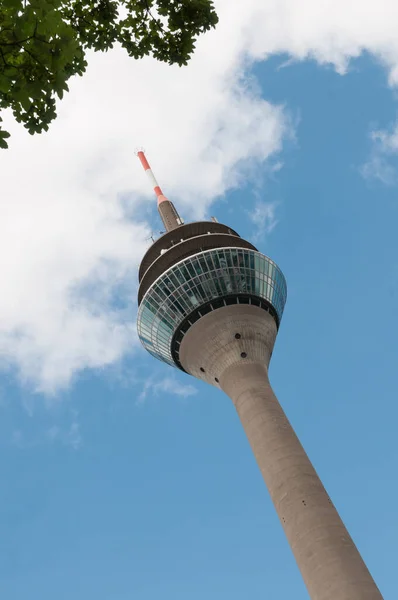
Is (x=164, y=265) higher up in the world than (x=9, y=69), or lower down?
higher up

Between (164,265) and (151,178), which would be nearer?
(164,265)

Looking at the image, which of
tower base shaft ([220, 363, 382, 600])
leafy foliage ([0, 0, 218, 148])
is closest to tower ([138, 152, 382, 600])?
tower base shaft ([220, 363, 382, 600])

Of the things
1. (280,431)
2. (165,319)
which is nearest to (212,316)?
(165,319)

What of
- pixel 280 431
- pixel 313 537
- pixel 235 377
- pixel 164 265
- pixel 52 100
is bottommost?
pixel 52 100

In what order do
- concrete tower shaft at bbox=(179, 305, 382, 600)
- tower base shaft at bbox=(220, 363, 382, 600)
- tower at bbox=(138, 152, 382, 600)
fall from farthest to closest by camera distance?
1. tower at bbox=(138, 152, 382, 600)
2. concrete tower shaft at bbox=(179, 305, 382, 600)
3. tower base shaft at bbox=(220, 363, 382, 600)

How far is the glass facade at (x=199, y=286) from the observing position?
4234 centimetres

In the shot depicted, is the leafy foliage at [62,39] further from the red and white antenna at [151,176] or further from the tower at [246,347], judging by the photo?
the red and white antenna at [151,176]

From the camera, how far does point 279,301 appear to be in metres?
46.4

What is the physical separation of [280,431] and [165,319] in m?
15.1

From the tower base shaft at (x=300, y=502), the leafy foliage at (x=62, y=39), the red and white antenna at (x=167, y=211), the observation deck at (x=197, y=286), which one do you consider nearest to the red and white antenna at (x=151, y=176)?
the red and white antenna at (x=167, y=211)

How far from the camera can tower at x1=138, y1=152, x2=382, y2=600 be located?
90.2 feet

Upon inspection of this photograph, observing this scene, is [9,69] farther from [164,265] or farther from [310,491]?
[164,265]

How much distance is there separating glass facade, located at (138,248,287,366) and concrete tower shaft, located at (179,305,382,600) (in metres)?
1.88

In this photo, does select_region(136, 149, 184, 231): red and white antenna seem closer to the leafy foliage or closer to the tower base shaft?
the tower base shaft
